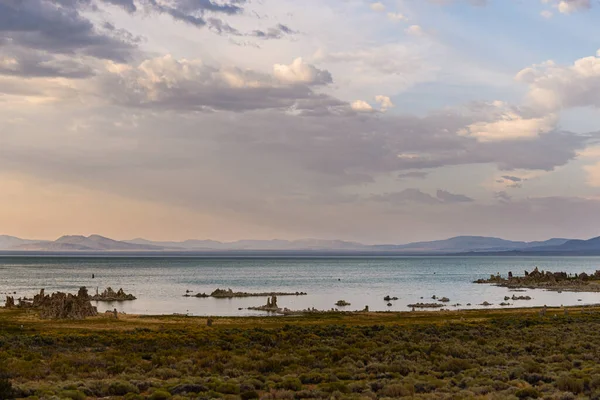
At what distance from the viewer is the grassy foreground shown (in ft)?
70.9

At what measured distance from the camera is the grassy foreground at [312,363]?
2162cm

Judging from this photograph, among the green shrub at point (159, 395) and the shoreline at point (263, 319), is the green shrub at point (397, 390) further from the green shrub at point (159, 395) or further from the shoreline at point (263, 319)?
the shoreline at point (263, 319)

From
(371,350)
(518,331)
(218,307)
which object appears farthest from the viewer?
(218,307)

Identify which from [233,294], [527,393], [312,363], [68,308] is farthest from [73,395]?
[233,294]

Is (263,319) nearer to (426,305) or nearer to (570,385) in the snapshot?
(426,305)

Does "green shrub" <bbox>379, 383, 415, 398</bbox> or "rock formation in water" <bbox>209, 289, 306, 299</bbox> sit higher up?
"green shrub" <bbox>379, 383, 415, 398</bbox>

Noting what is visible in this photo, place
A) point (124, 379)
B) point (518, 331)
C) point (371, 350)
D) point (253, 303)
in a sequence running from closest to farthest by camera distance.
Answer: point (124, 379)
point (371, 350)
point (518, 331)
point (253, 303)

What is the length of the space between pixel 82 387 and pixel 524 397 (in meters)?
14.8

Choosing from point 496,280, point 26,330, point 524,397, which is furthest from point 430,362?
point 496,280

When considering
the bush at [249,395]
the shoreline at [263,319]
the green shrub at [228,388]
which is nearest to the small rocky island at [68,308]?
the shoreline at [263,319]

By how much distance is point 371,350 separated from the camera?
109 ft

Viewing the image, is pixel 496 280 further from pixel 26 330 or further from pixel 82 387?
pixel 82 387

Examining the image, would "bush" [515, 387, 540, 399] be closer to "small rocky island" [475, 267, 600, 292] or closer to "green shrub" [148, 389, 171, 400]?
"green shrub" [148, 389, 171, 400]

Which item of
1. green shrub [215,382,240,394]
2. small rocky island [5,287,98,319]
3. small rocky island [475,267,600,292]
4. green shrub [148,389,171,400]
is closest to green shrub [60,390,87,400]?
green shrub [148,389,171,400]
